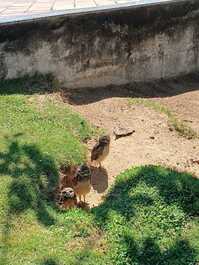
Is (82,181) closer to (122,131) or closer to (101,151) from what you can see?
(101,151)

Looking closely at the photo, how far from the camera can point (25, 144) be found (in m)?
6.74

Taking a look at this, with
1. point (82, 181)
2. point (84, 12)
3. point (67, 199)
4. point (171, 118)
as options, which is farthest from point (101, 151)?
point (84, 12)

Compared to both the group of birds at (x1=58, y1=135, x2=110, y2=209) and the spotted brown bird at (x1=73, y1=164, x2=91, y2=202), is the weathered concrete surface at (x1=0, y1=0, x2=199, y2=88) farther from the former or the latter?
the spotted brown bird at (x1=73, y1=164, x2=91, y2=202)

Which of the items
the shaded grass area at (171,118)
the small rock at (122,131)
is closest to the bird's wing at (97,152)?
the small rock at (122,131)

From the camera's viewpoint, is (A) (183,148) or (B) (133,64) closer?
(A) (183,148)

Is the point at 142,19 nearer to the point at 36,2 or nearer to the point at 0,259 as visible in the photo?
the point at 36,2

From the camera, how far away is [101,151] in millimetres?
6680

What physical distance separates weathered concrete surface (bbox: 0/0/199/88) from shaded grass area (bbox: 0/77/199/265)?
1582 millimetres

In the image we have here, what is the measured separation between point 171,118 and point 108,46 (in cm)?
152

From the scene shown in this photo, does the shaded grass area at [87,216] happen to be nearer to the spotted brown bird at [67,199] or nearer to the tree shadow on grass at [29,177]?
the tree shadow on grass at [29,177]

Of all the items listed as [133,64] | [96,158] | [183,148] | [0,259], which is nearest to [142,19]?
[133,64]

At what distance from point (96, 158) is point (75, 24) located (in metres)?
2.50

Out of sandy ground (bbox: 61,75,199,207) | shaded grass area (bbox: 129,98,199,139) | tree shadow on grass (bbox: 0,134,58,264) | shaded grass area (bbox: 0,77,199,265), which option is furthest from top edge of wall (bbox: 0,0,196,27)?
tree shadow on grass (bbox: 0,134,58,264)

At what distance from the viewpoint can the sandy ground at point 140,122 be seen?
7.08 meters
